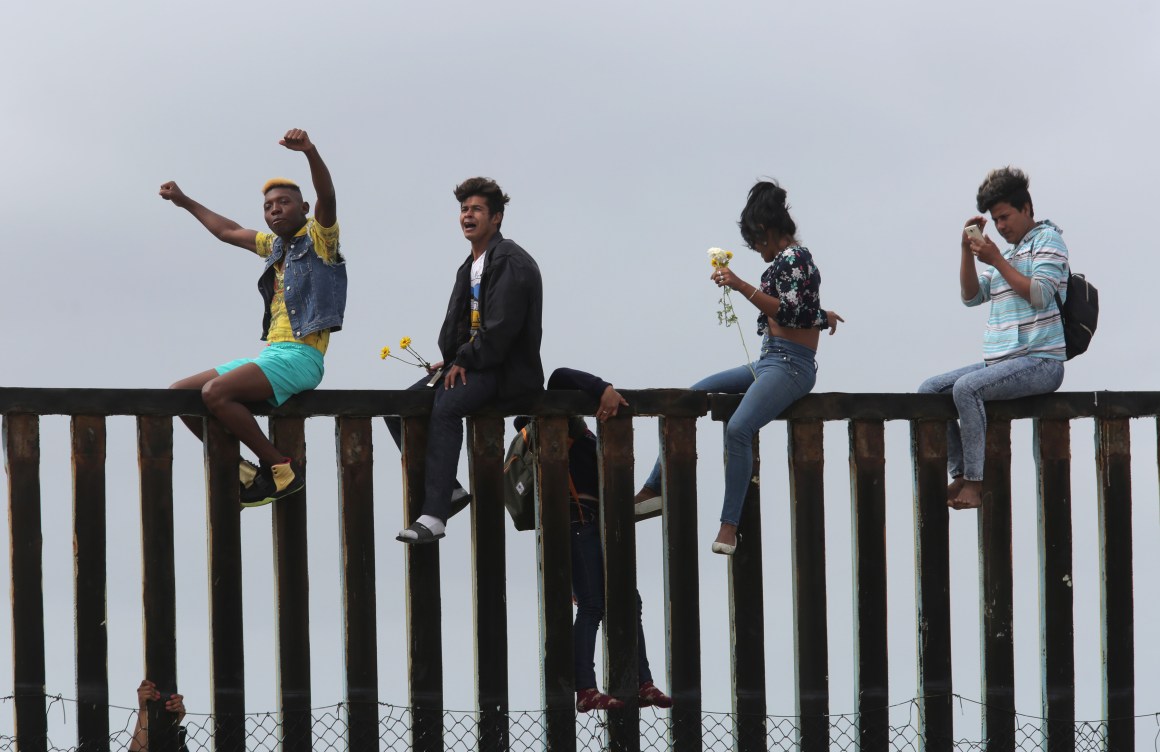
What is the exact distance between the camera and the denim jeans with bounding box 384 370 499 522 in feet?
33.0

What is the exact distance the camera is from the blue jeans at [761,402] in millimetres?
10328

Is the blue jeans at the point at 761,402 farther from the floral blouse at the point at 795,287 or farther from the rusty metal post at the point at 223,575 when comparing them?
the rusty metal post at the point at 223,575

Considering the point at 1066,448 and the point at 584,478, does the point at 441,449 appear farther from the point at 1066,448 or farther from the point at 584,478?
the point at 1066,448

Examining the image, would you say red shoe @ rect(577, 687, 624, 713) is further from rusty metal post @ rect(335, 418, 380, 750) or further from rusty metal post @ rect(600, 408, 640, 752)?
rusty metal post @ rect(335, 418, 380, 750)

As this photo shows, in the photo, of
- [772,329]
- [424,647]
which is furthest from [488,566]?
[772,329]

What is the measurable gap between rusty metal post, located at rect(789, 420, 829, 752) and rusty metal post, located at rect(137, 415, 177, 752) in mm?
3451

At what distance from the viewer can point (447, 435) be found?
10.1 m

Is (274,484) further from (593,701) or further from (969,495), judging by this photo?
(969,495)

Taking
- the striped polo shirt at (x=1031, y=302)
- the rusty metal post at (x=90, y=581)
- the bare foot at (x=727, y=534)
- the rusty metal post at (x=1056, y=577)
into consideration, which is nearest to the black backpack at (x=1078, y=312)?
the striped polo shirt at (x=1031, y=302)

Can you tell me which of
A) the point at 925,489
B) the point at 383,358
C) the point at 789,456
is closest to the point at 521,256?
the point at 383,358

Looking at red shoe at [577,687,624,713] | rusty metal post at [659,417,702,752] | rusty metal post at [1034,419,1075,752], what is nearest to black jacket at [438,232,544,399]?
rusty metal post at [659,417,702,752]

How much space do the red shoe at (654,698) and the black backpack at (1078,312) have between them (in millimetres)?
3005

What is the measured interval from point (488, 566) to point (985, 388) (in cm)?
295

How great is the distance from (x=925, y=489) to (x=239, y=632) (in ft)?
12.9
